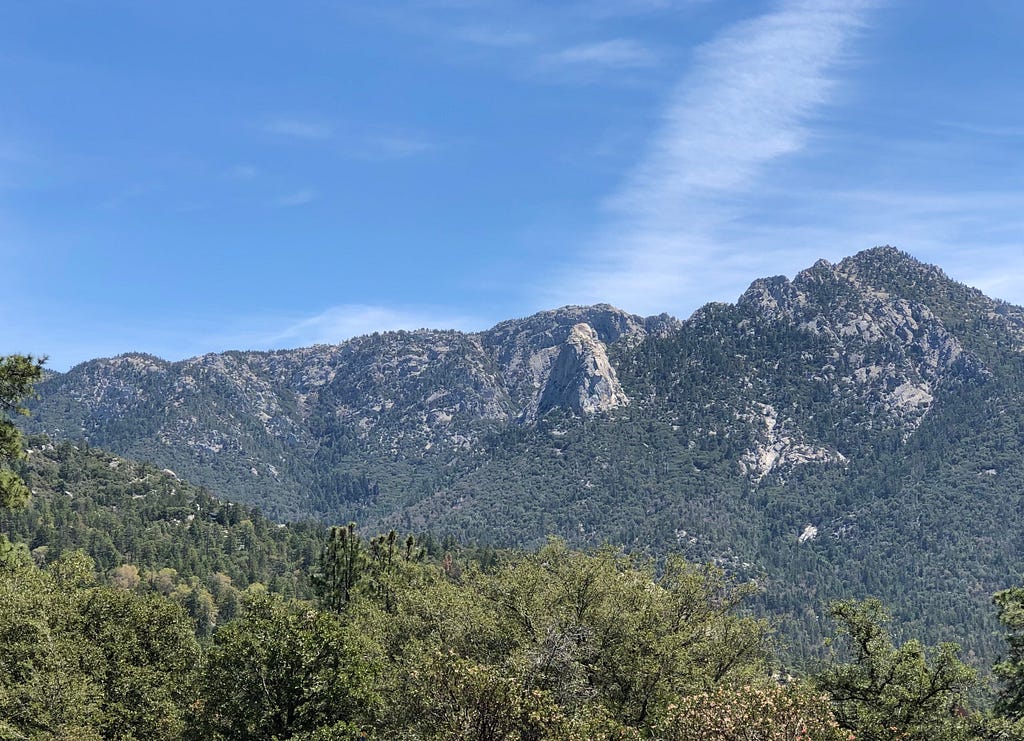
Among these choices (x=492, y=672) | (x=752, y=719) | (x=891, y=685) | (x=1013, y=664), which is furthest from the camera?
(x=1013, y=664)

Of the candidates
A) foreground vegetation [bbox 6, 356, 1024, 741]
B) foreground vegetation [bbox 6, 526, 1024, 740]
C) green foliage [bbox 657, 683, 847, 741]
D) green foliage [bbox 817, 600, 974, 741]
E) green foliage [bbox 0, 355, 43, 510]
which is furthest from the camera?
green foliage [bbox 0, 355, 43, 510]

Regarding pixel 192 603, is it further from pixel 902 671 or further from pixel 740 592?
pixel 902 671

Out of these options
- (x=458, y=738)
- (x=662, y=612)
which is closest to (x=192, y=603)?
(x=662, y=612)

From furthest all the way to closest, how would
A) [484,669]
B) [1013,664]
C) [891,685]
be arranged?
[1013,664], [891,685], [484,669]

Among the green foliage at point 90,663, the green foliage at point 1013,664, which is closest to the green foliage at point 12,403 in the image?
the green foliage at point 90,663

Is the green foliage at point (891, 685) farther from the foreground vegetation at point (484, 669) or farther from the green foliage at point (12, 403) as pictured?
the green foliage at point (12, 403)

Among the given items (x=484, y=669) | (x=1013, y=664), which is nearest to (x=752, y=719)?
(x=484, y=669)

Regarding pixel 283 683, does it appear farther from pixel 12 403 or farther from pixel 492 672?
pixel 12 403

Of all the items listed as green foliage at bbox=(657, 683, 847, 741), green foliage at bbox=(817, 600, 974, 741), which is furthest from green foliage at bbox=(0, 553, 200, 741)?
green foliage at bbox=(817, 600, 974, 741)

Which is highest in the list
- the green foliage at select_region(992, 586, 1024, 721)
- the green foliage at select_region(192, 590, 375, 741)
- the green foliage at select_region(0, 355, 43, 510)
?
the green foliage at select_region(0, 355, 43, 510)

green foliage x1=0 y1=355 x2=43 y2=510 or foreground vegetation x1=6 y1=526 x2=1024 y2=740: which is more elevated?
green foliage x1=0 y1=355 x2=43 y2=510

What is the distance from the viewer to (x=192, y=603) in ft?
604

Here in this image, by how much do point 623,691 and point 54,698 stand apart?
33.3 m

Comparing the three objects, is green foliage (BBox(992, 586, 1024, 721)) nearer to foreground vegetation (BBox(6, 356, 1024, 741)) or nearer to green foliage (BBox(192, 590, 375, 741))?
foreground vegetation (BBox(6, 356, 1024, 741))
